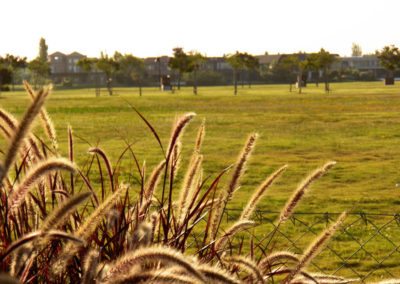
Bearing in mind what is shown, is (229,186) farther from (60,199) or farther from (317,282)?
(60,199)

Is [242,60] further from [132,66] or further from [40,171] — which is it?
[40,171]

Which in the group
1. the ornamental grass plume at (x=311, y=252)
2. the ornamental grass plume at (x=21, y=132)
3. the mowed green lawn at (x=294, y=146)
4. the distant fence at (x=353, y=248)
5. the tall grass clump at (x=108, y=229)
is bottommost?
the mowed green lawn at (x=294, y=146)

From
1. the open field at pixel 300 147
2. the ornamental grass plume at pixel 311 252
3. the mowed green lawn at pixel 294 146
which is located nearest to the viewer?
the ornamental grass plume at pixel 311 252

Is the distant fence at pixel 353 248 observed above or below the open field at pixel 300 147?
above

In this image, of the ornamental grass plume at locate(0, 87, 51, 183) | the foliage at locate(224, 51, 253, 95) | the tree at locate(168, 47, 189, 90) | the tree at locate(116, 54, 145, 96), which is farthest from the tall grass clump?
the tree at locate(116, 54, 145, 96)

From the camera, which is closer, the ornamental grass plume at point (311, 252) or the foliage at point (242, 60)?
the ornamental grass plume at point (311, 252)

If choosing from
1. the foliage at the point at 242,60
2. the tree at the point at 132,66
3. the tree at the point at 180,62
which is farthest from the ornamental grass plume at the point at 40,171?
the tree at the point at 132,66

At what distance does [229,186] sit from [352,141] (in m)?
29.5

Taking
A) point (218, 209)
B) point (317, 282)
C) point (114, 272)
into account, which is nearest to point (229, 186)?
point (218, 209)

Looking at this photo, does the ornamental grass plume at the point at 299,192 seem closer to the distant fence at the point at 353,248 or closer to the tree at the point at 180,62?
the distant fence at the point at 353,248

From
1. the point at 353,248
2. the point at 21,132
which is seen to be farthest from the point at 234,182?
the point at 353,248

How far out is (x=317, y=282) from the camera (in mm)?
3314

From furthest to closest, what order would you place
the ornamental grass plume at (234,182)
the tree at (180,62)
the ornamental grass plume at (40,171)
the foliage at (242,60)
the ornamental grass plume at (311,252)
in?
the foliage at (242,60)
the tree at (180,62)
the ornamental grass plume at (234,182)
the ornamental grass plume at (311,252)
the ornamental grass plume at (40,171)

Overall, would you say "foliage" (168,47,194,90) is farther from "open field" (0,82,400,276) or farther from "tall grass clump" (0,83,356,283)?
"tall grass clump" (0,83,356,283)
